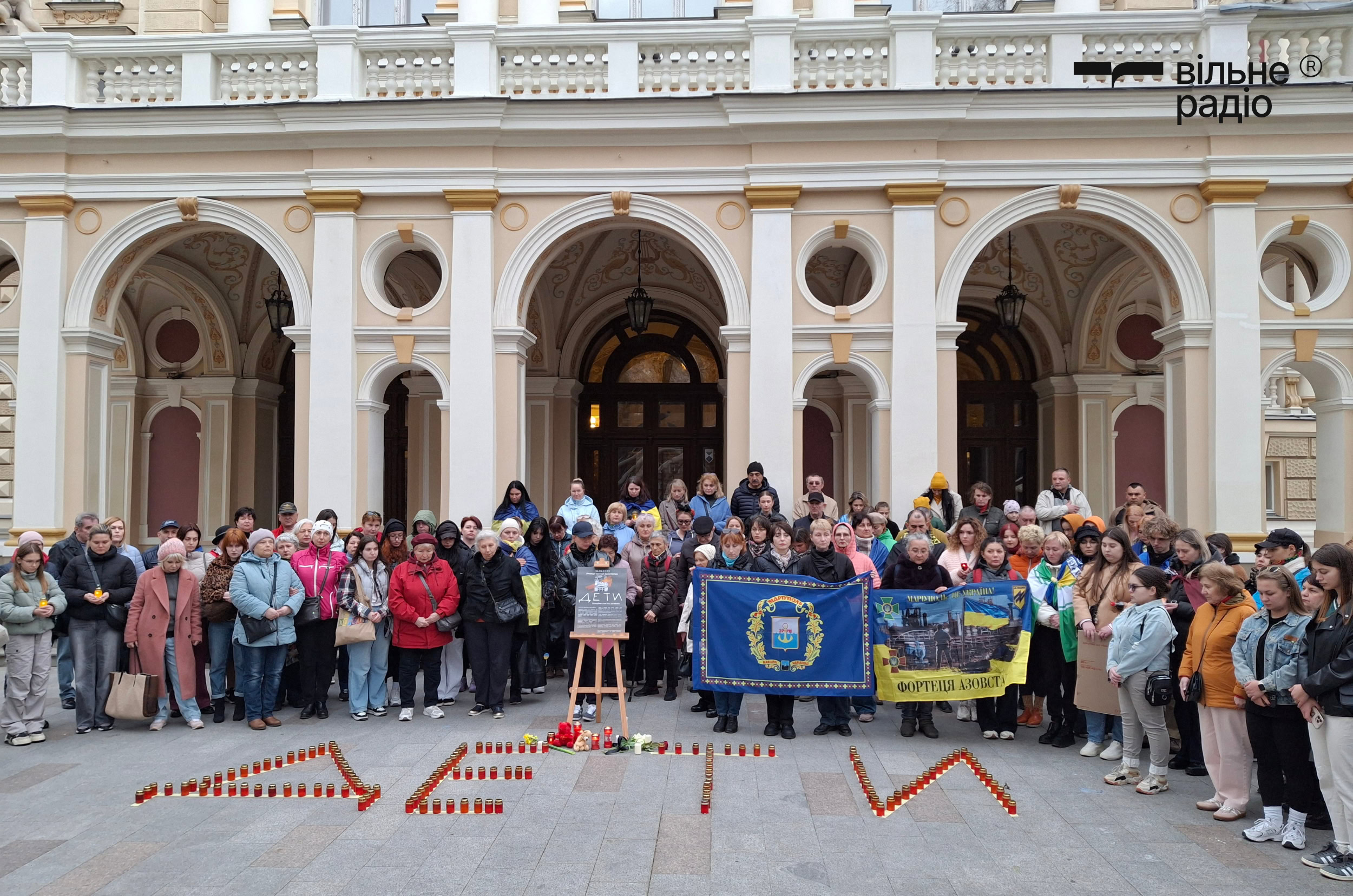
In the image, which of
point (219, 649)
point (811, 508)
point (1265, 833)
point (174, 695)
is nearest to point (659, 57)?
point (811, 508)

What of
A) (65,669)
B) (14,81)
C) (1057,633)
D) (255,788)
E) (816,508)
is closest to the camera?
(255,788)

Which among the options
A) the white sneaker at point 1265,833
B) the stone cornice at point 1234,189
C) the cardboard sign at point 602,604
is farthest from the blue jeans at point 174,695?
the stone cornice at point 1234,189

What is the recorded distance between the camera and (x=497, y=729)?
850 centimetres

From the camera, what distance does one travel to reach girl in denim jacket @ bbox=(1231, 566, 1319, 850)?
19.0 feet

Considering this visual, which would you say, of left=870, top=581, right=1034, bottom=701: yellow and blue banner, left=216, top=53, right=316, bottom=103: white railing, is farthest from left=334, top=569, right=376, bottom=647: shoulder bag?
left=216, top=53, right=316, bottom=103: white railing

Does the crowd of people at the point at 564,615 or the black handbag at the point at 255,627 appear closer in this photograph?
the crowd of people at the point at 564,615

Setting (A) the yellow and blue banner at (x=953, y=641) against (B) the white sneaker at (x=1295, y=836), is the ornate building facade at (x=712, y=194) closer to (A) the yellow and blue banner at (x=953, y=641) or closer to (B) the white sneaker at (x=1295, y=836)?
(A) the yellow and blue banner at (x=953, y=641)

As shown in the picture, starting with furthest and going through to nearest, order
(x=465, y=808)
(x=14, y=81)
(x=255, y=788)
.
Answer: (x=14, y=81) < (x=255, y=788) < (x=465, y=808)

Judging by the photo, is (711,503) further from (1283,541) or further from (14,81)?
(14,81)

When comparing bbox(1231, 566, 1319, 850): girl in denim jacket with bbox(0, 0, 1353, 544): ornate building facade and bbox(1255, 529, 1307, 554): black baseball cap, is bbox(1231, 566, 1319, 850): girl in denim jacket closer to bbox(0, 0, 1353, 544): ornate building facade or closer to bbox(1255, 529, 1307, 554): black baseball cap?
bbox(1255, 529, 1307, 554): black baseball cap

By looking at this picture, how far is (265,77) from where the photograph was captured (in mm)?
13531

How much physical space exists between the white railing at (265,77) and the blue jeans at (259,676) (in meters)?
8.05

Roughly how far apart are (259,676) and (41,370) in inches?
290

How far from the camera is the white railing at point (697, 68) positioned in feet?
43.0
